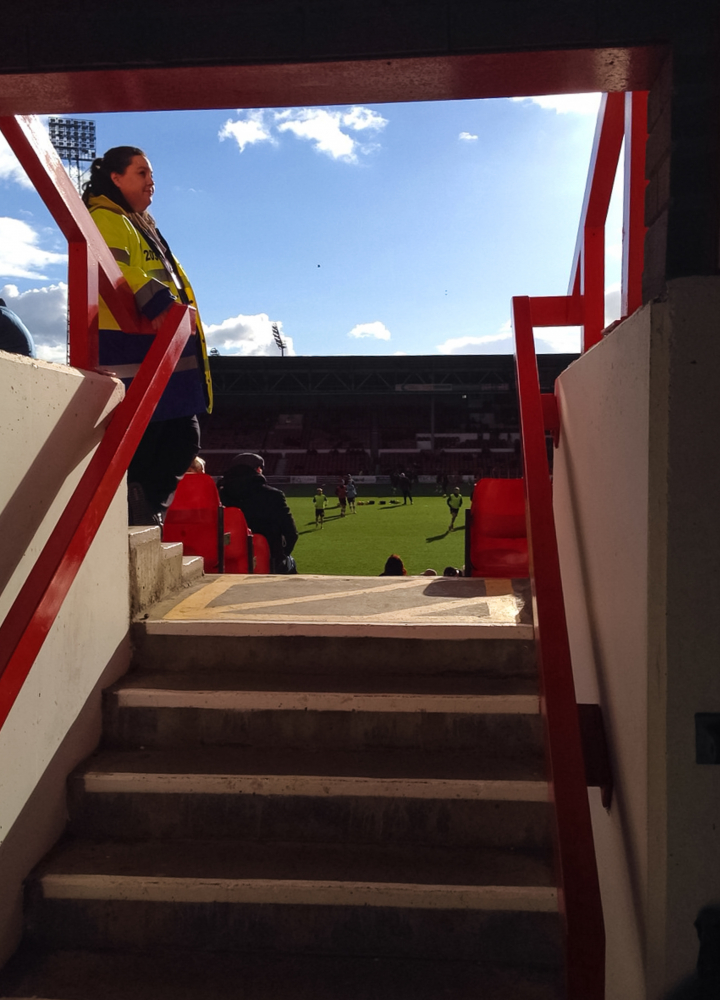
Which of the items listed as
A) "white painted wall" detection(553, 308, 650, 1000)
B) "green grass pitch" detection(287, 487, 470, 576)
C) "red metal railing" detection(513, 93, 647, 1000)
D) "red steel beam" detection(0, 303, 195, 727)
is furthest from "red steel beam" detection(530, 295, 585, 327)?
"green grass pitch" detection(287, 487, 470, 576)

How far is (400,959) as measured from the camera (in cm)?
193

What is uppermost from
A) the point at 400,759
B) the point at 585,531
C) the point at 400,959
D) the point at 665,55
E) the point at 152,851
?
the point at 665,55

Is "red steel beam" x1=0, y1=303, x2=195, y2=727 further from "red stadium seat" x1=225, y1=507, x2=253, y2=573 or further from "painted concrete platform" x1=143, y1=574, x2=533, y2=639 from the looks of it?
"red stadium seat" x1=225, y1=507, x2=253, y2=573

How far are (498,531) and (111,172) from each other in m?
3.06

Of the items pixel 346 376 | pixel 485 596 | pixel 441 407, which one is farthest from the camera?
pixel 441 407

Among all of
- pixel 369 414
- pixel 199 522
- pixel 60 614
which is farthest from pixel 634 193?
pixel 369 414

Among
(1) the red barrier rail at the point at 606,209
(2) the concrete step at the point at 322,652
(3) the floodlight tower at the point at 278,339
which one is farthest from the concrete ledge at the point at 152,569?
(3) the floodlight tower at the point at 278,339

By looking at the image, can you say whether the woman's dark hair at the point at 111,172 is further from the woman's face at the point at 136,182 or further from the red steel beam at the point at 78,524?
the red steel beam at the point at 78,524

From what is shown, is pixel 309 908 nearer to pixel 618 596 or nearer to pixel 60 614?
pixel 60 614

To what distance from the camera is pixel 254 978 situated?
1.85m

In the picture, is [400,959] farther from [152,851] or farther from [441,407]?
[441,407]

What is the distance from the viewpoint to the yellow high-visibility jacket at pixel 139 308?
2975mm

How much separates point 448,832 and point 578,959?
619mm

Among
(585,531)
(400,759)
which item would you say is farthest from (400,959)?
(585,531)
